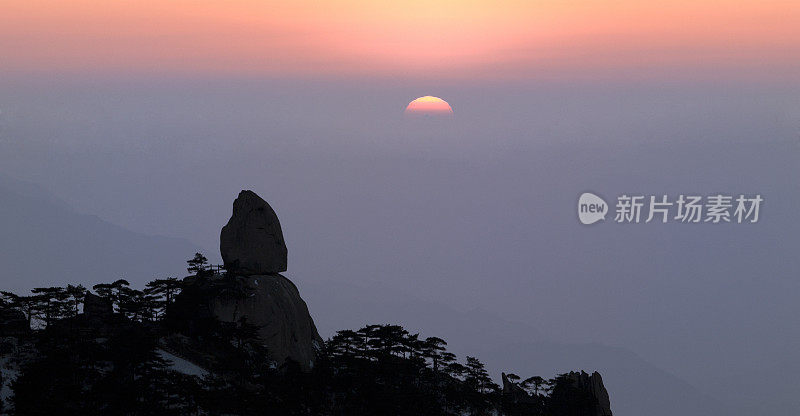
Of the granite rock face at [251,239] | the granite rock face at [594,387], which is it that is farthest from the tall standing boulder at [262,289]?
the granite rock face at [594,387]

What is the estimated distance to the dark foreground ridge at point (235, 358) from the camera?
77.9m

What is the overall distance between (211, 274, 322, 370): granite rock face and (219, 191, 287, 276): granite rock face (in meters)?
1.68

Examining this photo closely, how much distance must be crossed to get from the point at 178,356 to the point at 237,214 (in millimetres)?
17388

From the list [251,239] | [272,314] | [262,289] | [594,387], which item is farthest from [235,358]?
[594,387]

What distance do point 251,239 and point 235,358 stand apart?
1661 centimetres

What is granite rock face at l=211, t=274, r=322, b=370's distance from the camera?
9600 centimetres

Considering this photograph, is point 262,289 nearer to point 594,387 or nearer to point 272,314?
point 272,314

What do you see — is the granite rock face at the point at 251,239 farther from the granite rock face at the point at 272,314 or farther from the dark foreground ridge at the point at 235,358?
the granite rock face at the point at 272,314

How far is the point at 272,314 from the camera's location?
96.9 m

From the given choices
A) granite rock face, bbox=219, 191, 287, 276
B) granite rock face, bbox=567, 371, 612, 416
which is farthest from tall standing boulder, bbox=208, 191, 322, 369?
granite rock face, bbox=567, 371, 612, 416

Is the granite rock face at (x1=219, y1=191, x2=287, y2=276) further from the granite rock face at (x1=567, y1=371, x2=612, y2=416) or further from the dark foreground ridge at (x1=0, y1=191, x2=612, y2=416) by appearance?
the granite rock face at (x1=567, y1=371, x2=612, y2=416)

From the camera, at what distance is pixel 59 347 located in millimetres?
85312

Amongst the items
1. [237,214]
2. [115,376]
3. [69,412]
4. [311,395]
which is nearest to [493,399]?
[311,395]

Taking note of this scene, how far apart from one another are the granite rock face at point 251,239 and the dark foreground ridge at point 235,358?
0.38 feet
